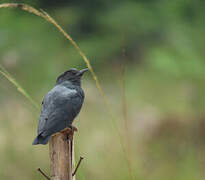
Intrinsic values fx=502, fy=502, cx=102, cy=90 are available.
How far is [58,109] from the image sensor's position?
6.11ft

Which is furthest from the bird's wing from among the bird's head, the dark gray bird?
the bird's head

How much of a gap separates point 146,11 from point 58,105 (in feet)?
14.8

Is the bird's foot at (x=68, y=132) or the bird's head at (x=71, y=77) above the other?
the bird's head at (x=71, y=77)

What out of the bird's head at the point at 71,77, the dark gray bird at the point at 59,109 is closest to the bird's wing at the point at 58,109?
the dark gray bird at the point at 59,109

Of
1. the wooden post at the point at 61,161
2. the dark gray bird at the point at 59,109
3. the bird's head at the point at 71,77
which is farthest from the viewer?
the bird's head at the point at 71,77

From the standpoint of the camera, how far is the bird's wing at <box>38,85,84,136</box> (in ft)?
5.67

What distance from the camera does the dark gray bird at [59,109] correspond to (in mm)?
1709

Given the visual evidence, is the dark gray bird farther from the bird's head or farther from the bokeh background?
the bokeh background

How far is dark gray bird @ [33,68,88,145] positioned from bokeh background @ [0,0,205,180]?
203 millimetres

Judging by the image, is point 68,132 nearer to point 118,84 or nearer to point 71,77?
point 71,77

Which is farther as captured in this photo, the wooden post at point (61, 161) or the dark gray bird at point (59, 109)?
the dark gray bird at point (59, 109)

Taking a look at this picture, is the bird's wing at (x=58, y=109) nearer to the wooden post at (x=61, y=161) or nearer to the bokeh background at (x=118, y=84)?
the wooden post at (x=61, y=161)

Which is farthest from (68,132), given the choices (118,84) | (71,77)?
(118,84)

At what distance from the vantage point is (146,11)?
6219 millimetres
